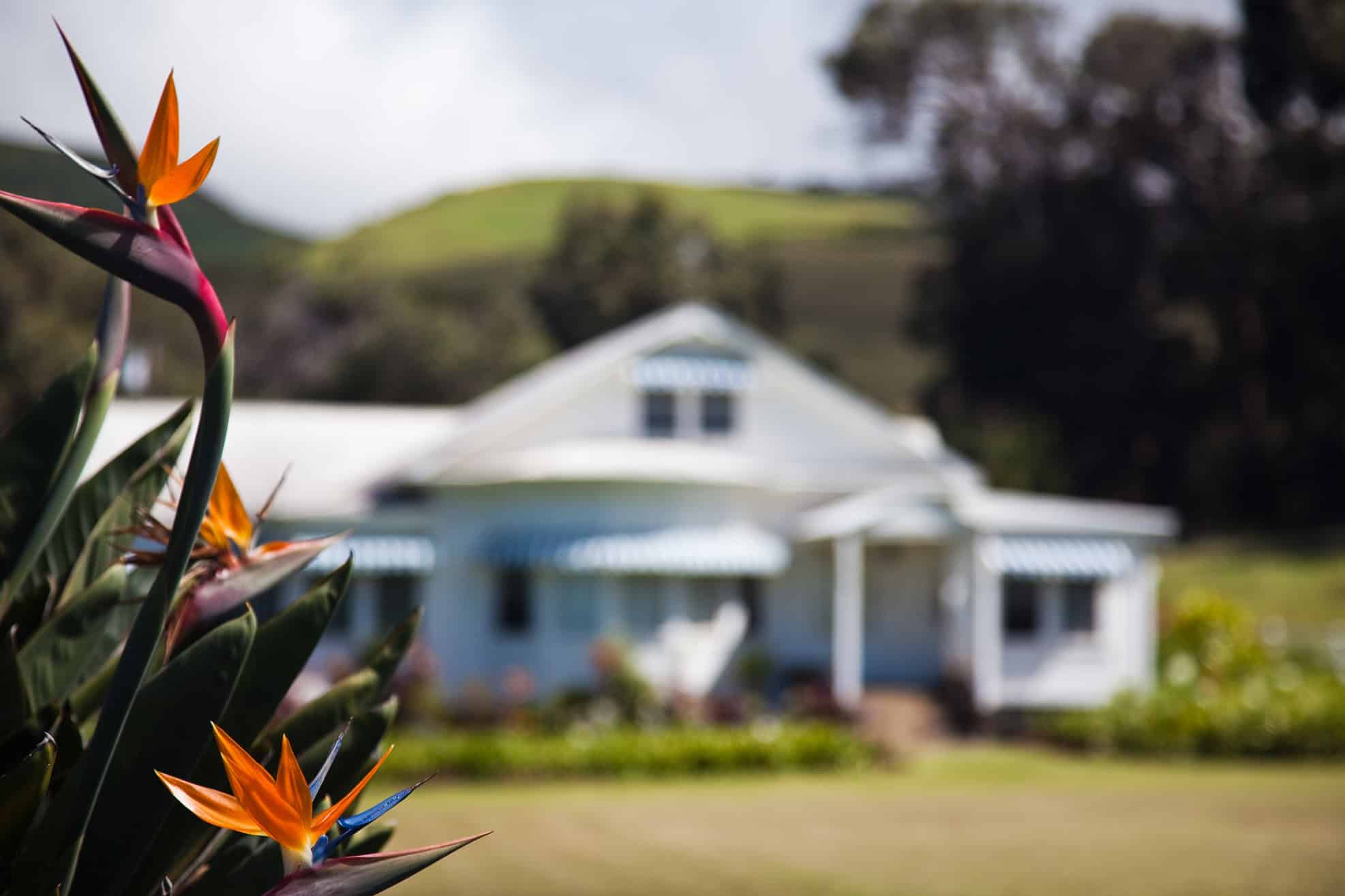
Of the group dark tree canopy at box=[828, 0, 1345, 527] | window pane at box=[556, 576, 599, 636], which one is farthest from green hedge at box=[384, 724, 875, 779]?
dark tree canopy at box=[828, 0, 1345, 527]

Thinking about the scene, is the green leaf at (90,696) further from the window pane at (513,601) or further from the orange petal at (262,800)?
the window pane at (513,601)

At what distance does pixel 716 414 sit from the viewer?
26203mm

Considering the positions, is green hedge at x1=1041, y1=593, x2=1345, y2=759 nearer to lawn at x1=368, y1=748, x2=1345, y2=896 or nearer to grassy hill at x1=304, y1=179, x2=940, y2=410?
lawn at x1=368, y1=748, x2=1345, y2=896

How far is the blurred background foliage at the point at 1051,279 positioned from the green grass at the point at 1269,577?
302 cm

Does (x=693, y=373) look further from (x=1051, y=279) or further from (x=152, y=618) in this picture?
(x=1051, y=279)

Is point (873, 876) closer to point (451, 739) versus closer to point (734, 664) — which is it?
point (451, 739)

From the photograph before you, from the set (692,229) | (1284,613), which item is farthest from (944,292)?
(1284,613)

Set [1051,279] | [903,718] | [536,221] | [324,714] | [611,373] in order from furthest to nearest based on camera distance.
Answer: [536,221] → [1051,279] → [611,373] → [903,718] → [324,714]

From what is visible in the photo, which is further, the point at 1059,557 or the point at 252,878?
the point at 1059,557

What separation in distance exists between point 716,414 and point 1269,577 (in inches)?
876

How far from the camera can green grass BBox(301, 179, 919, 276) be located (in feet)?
308

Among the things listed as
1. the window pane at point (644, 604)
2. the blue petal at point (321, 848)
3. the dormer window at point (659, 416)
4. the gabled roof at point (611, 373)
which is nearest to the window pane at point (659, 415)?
the dormer window at point (659, 416)

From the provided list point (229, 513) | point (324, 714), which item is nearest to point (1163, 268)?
point (324, 714)

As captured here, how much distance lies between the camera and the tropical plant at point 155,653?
1.66m
